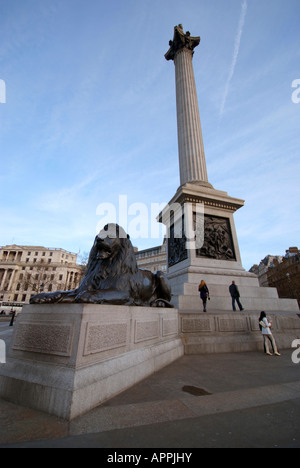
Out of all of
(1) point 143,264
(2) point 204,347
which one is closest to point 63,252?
(1) point 143,264

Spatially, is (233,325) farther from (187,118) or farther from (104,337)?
(187,118)

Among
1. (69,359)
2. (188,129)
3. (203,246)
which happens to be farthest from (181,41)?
(69,359)

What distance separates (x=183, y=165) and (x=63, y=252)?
73.4m

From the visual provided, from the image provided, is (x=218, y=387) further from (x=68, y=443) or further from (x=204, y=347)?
(x=204, y=347)

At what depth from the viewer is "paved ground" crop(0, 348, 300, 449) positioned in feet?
5.31

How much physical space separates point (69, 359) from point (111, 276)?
149 centimetres

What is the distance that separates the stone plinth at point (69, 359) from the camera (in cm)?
212

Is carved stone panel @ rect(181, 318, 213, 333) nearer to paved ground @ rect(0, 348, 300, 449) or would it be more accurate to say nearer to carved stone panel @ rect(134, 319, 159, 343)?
carved stone panel @ rect(134, 319, 159, 343)

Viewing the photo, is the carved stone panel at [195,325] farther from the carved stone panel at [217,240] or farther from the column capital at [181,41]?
the column capital at [181,41]

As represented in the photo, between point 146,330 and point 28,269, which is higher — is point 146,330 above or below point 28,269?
below

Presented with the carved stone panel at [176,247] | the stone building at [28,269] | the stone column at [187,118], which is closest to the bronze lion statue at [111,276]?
the carved stone panel at [176,247]

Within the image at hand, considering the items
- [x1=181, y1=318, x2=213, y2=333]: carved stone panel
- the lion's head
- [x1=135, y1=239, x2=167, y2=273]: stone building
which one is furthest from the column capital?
[x1=135, y1=239, x2=167, y2=273]: stone building

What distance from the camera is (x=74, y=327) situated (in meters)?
2.39

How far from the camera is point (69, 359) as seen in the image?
2271mm
